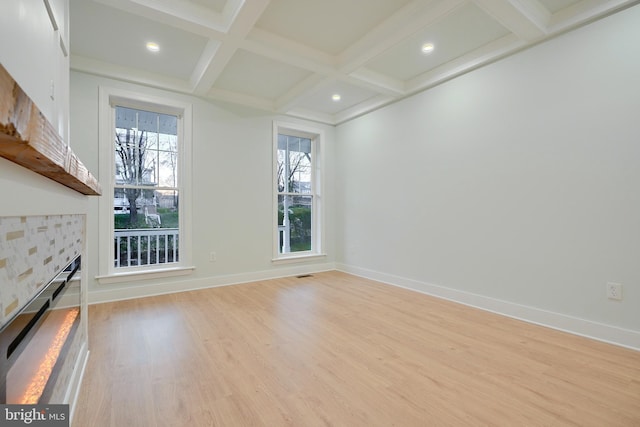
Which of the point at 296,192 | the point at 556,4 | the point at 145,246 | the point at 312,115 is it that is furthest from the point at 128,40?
the point at 556,4

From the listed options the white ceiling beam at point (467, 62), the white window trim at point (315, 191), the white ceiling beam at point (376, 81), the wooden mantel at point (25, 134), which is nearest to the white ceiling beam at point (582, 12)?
the white ceiling beam at point (467, 62)

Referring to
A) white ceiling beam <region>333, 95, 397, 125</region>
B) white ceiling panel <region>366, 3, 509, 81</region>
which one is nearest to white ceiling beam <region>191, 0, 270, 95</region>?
white ceiling panel <region>366, 3, 509, 81</region>

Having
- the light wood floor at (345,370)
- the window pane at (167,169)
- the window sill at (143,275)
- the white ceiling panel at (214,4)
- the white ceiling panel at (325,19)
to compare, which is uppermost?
the white ceiling panel at (214,4)

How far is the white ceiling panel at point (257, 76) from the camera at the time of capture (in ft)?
10.5

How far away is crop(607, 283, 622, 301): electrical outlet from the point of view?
2219 millimetres

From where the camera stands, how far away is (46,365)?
970 millimetres

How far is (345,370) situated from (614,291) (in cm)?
221

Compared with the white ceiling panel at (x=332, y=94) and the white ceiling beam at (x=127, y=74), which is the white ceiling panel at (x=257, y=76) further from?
the white ceiling beam at (x=127, y=74)

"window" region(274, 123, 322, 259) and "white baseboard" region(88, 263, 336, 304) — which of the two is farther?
"window" region(274, 123, 322, 259)

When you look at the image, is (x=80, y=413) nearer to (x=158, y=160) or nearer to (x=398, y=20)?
(x=158, y=160)

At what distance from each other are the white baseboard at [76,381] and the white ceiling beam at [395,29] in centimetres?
323

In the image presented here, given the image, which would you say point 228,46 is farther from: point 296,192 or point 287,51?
point 296,192

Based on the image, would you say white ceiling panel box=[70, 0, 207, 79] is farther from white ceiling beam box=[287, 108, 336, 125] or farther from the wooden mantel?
the wooden mantel

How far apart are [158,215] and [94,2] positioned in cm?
227
